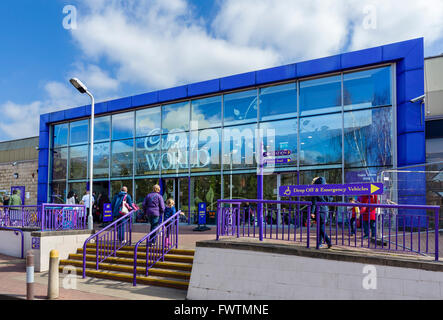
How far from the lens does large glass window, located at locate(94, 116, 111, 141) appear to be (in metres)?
20.1

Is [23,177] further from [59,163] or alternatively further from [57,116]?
[57,116]

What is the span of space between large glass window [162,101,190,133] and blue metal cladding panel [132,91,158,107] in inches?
26.8

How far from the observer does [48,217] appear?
10.5m

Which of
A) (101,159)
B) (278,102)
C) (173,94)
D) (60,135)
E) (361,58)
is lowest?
(101,159)

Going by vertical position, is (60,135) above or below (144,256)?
above

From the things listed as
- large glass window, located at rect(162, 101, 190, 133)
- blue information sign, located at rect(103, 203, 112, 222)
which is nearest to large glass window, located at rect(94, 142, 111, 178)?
large glass window, located at rect(162, 101, 190, 133)

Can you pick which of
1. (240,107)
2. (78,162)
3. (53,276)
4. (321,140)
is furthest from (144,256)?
(78,162)

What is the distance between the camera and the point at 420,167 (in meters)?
10.1

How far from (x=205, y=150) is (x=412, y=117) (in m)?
8.61

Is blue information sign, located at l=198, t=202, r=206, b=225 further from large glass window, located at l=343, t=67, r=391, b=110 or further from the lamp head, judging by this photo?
large glass window, located at l=343, t=67, r=391, b=110

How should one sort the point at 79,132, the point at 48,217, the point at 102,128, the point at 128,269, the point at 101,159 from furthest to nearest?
the point at 79,132 < the point at 102,128 < the point at 101,159 < the point at 48,217 < the point at 128,269

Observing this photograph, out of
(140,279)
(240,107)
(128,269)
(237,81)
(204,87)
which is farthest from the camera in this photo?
(204,87)
